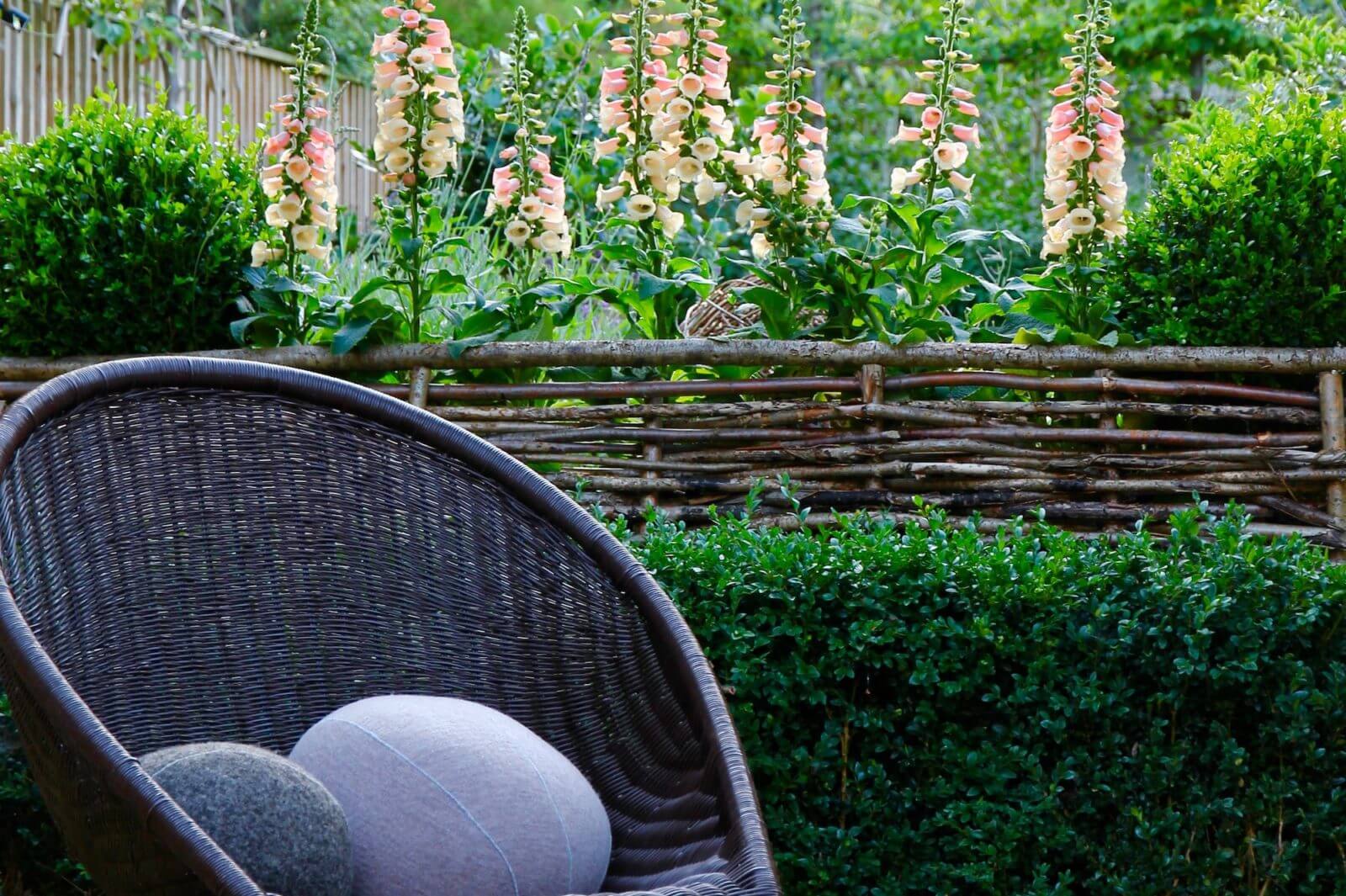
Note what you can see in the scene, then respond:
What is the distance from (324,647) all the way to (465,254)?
2729mm

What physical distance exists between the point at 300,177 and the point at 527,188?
19.3 inches

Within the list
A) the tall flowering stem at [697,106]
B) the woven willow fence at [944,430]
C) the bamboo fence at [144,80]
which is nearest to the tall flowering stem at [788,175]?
the tall flowering stem at [697,106]

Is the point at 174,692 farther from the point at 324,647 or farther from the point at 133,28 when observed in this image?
the point at 133,28

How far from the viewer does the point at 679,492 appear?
8.33 ft

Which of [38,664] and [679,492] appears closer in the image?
[38,664]

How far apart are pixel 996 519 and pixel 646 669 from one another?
3.72 feet

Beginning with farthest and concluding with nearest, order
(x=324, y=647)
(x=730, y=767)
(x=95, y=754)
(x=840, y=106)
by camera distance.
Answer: (x=840, y=106), (x=324, y=647), (x=730, y=767), (x=95, y=754)

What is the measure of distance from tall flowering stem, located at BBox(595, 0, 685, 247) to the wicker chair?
3.91ft

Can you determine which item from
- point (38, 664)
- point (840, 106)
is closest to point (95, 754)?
point (38, 664)

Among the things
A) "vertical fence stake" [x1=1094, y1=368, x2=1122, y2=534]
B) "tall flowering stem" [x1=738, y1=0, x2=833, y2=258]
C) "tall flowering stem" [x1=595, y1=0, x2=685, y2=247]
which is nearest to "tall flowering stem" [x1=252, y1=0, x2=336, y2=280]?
"tall flowering stem" [x1=595, y1=0, x2=685, y2=247]

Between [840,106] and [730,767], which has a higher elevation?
[840,106]

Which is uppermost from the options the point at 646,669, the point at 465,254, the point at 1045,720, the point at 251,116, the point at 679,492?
the point at 251,116

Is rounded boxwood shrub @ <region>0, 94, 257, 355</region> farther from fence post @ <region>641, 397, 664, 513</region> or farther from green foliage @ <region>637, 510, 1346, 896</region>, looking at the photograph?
green foliage @ <region>637, 510, 1346, 896</region>

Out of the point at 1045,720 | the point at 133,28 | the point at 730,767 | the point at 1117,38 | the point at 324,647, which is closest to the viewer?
the point at 730,767
